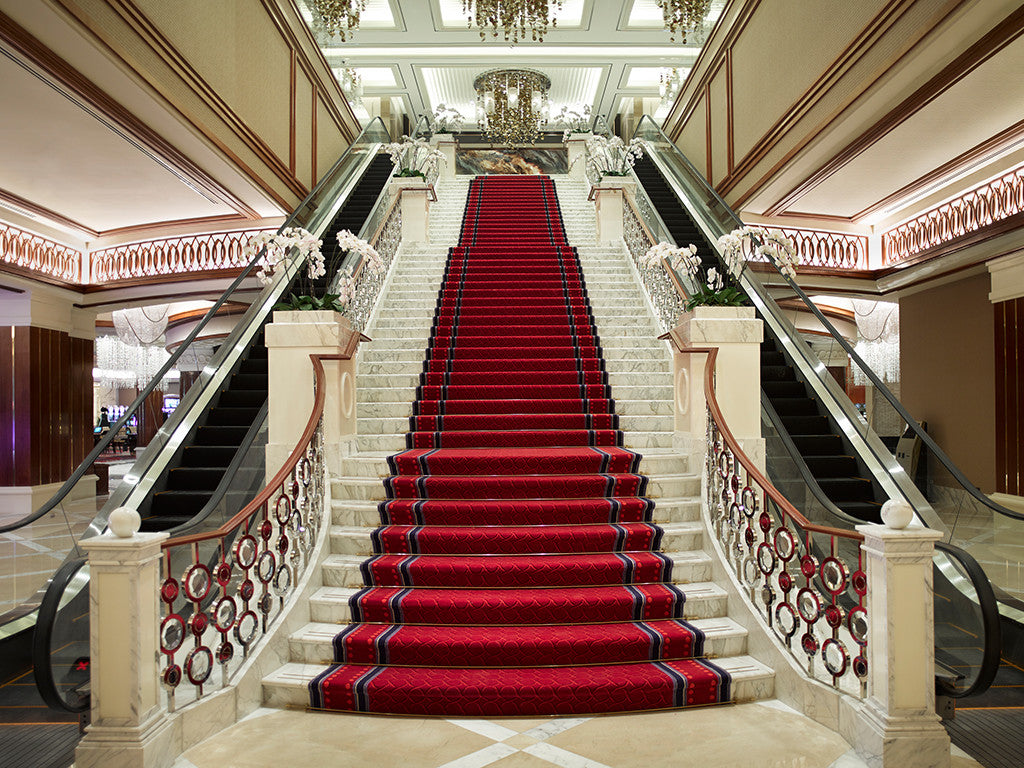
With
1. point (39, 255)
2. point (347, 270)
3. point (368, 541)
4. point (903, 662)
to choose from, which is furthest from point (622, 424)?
point (39, 255)

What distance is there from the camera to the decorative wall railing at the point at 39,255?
29.0 ft

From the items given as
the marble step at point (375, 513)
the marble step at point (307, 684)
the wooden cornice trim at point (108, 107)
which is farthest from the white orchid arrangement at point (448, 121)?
the marble step at point (307, 684)

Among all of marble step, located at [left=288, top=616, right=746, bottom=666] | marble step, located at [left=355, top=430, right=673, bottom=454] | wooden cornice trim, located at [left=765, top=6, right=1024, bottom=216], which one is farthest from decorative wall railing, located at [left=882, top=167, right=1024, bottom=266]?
marble step, located at [left=288, top=616, right=746, bottom=666]

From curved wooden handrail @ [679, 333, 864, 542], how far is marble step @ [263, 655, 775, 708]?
2.36 feet

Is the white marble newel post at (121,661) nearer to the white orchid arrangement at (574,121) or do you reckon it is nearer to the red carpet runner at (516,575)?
the red carpet runner at (516,575)

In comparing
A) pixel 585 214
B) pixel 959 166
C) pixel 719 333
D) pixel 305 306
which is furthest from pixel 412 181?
pixel 959 166

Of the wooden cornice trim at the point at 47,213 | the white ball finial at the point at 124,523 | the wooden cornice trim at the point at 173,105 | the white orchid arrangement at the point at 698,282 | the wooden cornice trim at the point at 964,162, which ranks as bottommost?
the white ball finial at the point at 124,523

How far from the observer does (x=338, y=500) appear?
4355mm

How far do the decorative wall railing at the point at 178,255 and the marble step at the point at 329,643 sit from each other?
8.03 meters

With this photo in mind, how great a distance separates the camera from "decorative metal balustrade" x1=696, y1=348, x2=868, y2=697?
2.88m

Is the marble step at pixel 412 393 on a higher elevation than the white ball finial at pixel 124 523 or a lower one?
higher

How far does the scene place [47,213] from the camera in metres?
9.22

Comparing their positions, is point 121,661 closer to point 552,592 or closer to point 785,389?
point 552,592

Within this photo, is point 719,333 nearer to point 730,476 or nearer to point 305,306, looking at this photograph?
point 730,476
